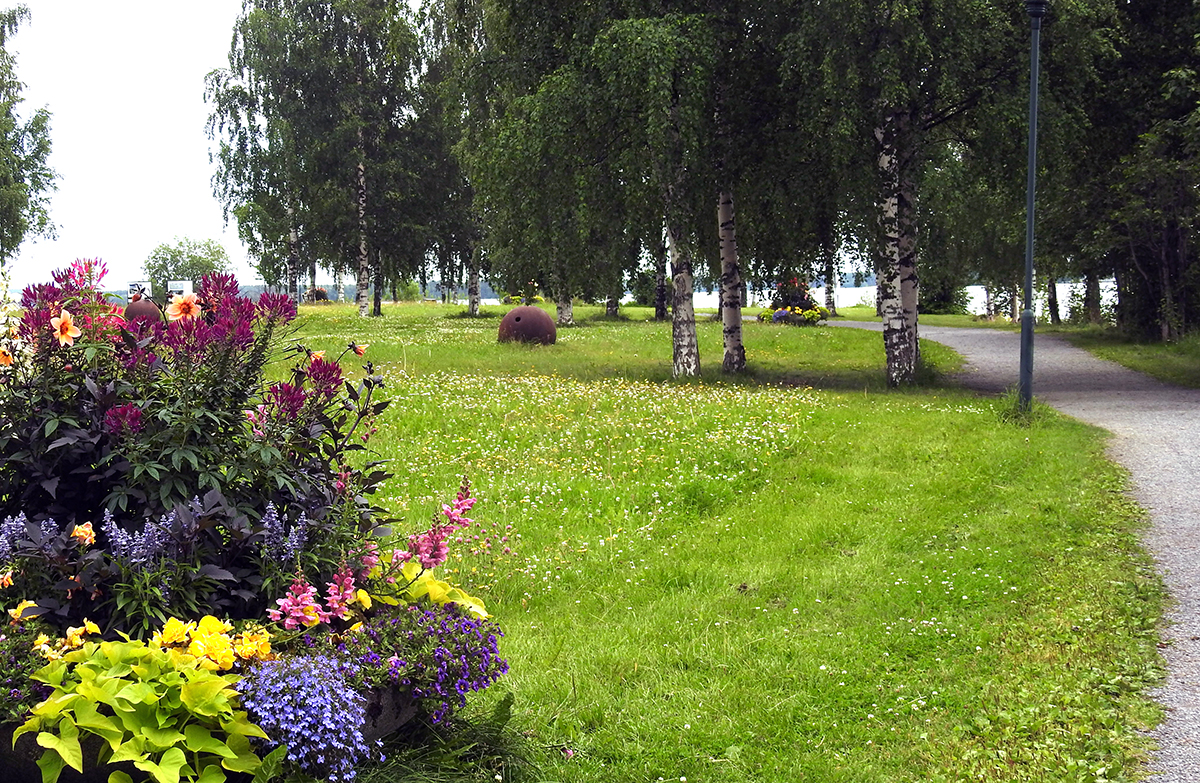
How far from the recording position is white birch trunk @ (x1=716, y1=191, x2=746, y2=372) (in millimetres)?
19891

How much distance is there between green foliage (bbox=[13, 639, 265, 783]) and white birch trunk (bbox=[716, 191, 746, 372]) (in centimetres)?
1726

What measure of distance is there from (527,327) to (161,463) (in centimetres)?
2288

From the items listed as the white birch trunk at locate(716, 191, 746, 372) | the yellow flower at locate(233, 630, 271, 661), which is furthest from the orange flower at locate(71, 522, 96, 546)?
the white birch trunk at locate(716, 191, 746, 372)

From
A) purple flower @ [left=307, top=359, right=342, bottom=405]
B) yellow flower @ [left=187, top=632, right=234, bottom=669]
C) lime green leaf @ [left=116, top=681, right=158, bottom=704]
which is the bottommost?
lime green leaf @ [left=116, top=681, right=158, bottom=704]

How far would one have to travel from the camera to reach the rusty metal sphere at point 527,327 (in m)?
26.7

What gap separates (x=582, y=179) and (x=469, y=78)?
4.50 meters

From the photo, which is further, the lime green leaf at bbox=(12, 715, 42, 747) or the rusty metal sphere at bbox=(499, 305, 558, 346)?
the rusty metal sphere at bbox=(499, 305, 558, 346)

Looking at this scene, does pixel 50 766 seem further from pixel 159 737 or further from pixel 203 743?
pixel 203 743

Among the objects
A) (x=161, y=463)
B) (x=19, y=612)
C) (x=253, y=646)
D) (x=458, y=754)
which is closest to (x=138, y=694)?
(x=253, y=646)

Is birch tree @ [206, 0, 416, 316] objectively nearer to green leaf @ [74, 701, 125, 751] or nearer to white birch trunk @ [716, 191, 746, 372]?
white birch trunk @ [716, 191, 746, 372]

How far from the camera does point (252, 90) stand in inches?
1537

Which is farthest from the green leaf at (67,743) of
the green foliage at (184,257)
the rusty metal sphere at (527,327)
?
the green foliage at (184,257)

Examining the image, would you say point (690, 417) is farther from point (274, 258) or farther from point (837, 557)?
point (274, 258)

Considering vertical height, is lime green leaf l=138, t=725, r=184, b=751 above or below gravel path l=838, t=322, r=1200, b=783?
above
